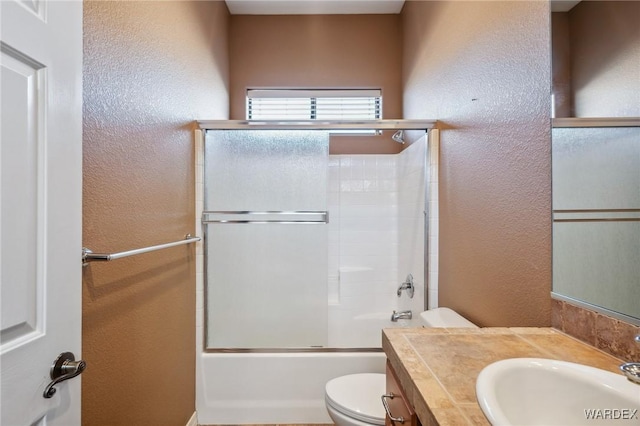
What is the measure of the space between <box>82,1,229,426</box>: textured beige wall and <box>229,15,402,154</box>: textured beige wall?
92cm

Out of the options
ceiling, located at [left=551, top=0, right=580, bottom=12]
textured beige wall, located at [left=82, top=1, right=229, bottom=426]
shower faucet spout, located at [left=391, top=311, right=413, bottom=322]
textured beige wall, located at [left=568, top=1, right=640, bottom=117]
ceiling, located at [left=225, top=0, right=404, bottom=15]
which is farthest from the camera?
ceiling, located at [left=225, top=0, right=404, bottom=15]

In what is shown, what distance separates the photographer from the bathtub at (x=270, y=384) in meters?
1.95

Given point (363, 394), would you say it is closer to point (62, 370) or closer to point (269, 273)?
point (269, 273)

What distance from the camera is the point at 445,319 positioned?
153cm

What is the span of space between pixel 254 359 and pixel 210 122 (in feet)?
4.81

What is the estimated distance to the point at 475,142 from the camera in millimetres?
1493

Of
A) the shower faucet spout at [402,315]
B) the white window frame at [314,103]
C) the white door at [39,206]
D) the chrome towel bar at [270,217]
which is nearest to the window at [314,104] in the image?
the white window frame at [314,103]

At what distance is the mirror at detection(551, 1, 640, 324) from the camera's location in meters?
0.75

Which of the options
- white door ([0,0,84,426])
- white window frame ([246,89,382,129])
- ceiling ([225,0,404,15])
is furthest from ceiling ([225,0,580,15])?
white door ([0,0,84,426])

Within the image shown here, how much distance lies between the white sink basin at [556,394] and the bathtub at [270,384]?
4.53ft

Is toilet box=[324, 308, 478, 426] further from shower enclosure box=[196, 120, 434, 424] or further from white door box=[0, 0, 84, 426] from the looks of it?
white door box=[0, 0, 84, 426]

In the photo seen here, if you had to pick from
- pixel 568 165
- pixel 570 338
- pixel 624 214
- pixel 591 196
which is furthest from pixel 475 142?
pixel 570 338

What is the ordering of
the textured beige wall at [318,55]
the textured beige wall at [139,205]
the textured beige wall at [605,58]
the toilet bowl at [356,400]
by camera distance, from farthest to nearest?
the textured beige wall at [318,55] < the toilet bowl at [356,400] < the textured beige wall at [139,205] < the textured beige wall at [605,58]

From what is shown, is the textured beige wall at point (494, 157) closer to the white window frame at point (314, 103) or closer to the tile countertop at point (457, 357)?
the tile countertop at point (457, 357)
